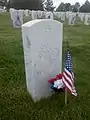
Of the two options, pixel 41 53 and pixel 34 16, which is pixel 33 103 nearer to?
pixel 41 53

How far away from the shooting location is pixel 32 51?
4.30 m

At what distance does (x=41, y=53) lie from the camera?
4.46m

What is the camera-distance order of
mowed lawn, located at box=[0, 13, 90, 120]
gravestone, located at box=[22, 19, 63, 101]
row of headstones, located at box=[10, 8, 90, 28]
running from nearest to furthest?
mowed lawn, located at box=[0, 13, 90, 120]
gravestone, located at box=[22, 19, 63, 101]
row of headstones, located at box=[10, 8, 90, 28]

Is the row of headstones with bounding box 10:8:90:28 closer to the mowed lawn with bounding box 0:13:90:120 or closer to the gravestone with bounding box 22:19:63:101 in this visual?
the mowed lawn with bounding box 0:13:90:120

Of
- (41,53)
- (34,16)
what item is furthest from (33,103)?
(34,16)

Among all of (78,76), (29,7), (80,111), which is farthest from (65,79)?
(29,7)

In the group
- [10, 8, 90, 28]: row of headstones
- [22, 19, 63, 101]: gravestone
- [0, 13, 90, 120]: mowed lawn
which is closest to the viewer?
[0, 13, 90, 120]: mowed lawn

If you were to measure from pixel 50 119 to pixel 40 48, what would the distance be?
47.5 inches

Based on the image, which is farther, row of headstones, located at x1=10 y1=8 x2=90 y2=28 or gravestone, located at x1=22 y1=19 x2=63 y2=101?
row of headstones, located at x1=10 y1=8 x2=90 y2=28

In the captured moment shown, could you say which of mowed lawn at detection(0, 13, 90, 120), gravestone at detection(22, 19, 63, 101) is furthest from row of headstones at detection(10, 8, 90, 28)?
gravestone at detection(22, 19, 63, 101)

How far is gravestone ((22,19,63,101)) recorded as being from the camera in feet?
→ 14.1

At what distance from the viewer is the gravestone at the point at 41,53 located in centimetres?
430

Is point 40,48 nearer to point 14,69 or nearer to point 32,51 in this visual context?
point 32,51

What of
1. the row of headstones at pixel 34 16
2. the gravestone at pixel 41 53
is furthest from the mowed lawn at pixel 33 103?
the row of headstones at pixel 34 16
